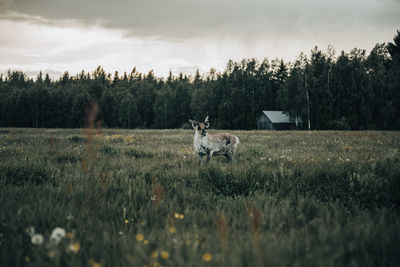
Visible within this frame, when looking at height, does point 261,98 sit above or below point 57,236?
above

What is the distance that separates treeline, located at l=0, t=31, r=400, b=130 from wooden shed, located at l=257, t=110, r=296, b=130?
11.2ft

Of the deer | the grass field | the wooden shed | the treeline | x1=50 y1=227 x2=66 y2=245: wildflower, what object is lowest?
the grass field

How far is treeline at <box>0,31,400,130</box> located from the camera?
198 ft

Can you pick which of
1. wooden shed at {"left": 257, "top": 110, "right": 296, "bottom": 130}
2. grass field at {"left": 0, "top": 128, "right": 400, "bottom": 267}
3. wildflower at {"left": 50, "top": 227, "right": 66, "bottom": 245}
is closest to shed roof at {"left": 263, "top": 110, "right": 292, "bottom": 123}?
wooden shed at {"left": 257, "top": 110, "right": 296, "bottom": 130}

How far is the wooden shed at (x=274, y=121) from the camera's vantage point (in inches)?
2805

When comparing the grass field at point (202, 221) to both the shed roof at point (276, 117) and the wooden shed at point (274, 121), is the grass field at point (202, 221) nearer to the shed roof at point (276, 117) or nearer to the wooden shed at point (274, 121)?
the wooden shed at point (274, 121)

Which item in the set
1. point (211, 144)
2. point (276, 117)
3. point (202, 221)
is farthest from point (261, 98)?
point (202, 221)

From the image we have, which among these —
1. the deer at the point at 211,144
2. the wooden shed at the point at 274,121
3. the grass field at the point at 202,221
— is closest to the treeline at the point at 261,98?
the wooden shed at the point at 274,121

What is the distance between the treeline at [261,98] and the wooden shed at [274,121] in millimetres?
3429

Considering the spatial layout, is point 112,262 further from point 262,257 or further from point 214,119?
point 214,119

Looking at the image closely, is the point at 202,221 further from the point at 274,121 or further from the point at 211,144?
the point at 274,121

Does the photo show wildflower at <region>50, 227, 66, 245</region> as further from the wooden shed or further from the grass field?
the wooden shed

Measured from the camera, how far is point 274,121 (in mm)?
70812

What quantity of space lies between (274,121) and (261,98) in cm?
1181
